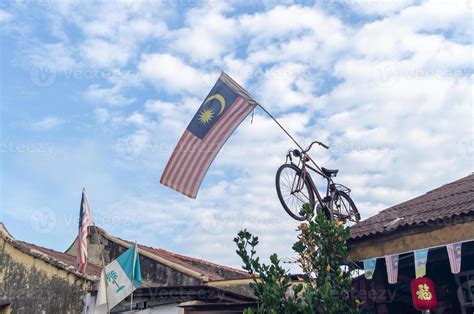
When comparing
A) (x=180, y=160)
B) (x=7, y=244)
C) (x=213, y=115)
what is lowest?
(x=7, y=244)

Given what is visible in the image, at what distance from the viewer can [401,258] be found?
10.6 meters

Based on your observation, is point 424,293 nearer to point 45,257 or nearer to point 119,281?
point 119,281

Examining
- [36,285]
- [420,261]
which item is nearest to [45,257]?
[36,285]

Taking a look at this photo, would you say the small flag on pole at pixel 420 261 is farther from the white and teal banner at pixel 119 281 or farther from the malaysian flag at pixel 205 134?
the white and teal banner at pixel 119 281

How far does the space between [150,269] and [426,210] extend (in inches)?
423

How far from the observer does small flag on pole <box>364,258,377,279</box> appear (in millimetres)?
10023

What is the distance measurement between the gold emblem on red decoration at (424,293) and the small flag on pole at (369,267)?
3.02 feet

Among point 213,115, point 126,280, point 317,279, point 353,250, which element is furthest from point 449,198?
point 126,280

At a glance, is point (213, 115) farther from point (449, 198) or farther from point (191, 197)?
point (449, 198)

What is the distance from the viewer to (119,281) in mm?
12367

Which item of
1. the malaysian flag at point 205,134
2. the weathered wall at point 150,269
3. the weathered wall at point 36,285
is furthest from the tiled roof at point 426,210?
the weathered wall at point 150,269

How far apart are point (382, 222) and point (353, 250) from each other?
0.94 metres

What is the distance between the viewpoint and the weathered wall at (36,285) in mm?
13508

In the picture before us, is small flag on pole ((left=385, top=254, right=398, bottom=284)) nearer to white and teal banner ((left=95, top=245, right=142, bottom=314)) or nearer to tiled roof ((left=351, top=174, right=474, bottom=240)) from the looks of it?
tiled roof ((left=351, top=174, right=474, bottom=240))
